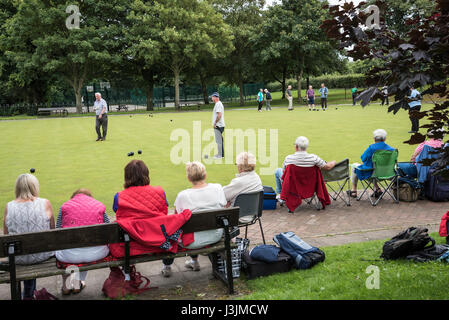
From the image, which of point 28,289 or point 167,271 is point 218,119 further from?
point 28,289

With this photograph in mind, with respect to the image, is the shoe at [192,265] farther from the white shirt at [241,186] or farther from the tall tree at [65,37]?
the tall tree at [65,37]

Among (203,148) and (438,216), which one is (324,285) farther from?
(203,148)

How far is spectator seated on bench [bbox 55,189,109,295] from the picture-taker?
391cm

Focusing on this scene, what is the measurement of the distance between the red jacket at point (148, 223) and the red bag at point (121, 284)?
33 cm

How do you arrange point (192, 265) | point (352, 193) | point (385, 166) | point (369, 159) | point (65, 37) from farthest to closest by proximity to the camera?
point (65, 37)
point (352, 193)
point (369, 159)
point (385, 166)
point (192, 265)

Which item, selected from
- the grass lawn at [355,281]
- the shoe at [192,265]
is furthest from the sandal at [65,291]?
the grass lawn at [355,281]

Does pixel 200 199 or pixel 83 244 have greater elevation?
pixel 200 199

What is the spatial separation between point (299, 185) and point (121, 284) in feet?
11.7

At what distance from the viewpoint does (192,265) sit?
4824mm

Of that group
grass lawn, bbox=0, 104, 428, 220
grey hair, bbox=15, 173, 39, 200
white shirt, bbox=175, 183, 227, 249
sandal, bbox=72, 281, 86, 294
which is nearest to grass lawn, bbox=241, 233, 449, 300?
white shirt, bbox=175, 183, 227, 249

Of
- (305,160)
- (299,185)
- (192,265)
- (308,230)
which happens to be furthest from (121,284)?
(305,160)

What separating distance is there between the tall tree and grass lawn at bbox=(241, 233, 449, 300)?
119 feet

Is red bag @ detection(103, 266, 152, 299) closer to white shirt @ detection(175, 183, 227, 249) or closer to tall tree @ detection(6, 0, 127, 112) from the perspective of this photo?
white shirt @ detection(175, 183, 227, 249)
